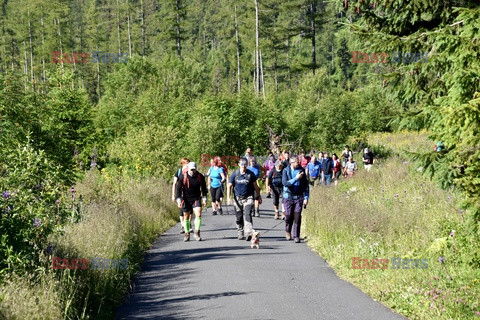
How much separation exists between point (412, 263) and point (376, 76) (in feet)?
10.6

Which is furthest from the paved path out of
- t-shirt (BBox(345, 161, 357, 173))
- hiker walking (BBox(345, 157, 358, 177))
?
t-shirt (BBox(345, 161, 357, 173))

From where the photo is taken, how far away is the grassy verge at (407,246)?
7.57 metres

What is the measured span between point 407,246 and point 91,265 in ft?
18.3

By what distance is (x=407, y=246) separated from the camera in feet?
33.6

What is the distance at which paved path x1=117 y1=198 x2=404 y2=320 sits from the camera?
7.61 metres

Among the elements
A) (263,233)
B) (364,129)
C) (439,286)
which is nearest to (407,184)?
(263,233)

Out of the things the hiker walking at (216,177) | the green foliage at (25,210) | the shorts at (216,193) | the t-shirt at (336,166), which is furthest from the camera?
the t-shirt at (336,166)

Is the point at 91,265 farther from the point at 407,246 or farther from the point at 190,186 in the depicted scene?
the point at 407,246

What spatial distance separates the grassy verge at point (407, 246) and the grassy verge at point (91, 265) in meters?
3.93

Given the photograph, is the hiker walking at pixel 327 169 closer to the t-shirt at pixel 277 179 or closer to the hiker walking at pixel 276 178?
the hiker walking at pixel 276 178

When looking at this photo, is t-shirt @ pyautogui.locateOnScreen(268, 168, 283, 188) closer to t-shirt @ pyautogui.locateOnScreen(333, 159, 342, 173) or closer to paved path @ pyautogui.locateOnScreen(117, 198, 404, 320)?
paved path @ pyautogui.locateOnScreen(117, 198, 404, 320)

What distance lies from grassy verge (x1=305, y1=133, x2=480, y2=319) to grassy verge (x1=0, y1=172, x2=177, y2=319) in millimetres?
3930

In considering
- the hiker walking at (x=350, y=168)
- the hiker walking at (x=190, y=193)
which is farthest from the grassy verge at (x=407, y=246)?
the hiker walking at (x=350, y=168)

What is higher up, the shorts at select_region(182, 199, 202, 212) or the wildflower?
the wildflower
